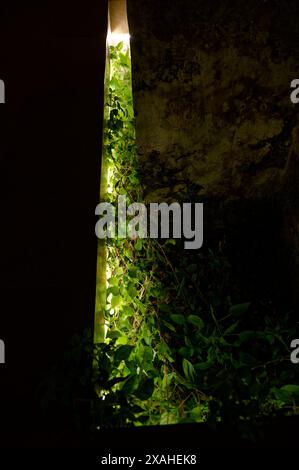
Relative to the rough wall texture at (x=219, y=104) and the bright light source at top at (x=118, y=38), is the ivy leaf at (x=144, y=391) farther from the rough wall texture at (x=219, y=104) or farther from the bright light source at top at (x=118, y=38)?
the bright light source at top at (x=118, y=38)

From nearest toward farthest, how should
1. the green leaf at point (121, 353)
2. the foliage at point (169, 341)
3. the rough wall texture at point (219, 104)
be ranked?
the foliage at point (169, 341), the green leaf at point (121, 353), the rough wall texture at point (219, 104)

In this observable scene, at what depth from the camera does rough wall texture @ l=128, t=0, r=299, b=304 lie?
2.08 meters

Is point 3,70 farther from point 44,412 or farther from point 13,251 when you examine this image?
point 44,412

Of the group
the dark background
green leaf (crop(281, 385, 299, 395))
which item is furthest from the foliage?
the dark background

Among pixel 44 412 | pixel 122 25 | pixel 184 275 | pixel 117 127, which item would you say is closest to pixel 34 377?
pixel 44 412

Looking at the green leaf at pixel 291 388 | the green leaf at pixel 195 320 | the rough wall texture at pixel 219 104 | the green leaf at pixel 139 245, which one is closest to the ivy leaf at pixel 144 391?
the green leaf at pixel 195 320

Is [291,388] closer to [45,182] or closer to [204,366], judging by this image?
[204,366]

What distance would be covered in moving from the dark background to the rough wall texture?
32 centimetres

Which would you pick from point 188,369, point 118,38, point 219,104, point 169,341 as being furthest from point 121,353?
point 118,38

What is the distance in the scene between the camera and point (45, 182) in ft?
6.01

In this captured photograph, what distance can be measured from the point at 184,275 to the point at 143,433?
90 centimetres

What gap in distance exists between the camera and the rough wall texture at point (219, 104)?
2084 millimetres

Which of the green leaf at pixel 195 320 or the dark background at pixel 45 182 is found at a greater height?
the dark background at pixel 45 182

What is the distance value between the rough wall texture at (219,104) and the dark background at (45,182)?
32 cm
